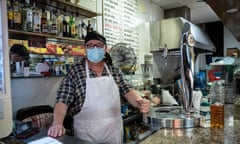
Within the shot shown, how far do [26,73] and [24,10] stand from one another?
47 cm

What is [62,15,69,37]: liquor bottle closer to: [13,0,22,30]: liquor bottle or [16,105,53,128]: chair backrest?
[13,0,22,30]: liquor bottle

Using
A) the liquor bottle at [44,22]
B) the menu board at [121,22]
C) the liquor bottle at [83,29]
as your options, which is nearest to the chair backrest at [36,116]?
the liquor bottle at [44,22]

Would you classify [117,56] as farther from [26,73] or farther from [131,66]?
[26,73]

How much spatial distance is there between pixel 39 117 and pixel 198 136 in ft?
3.36

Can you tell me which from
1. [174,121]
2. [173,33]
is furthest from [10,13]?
[173,33]

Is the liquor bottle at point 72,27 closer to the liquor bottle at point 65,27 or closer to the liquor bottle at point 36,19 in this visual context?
the liquor bottle at point 65,27

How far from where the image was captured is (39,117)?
4.98ft

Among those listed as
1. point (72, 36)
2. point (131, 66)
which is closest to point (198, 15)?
point (131, 66)

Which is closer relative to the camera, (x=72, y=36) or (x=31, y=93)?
(x=31, y=93)

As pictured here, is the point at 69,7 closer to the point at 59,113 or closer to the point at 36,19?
the point at 36,19

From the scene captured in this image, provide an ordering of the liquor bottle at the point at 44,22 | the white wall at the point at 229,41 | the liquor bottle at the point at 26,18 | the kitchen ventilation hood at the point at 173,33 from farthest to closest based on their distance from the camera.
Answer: the white wall at the point at 229,41 → the kitchen ventilation hood at the point at 173,33 → the liquor bottle at the point at 44,22 → the liquor bottle at the point at 26,18

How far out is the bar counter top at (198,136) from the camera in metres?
0.98

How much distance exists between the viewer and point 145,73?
3.24 meters

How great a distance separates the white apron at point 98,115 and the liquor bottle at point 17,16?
24.5 inches
